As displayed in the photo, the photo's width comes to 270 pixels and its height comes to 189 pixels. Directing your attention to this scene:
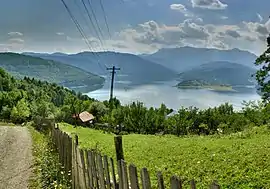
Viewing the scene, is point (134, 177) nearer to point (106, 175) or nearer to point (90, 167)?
point (106, 175)

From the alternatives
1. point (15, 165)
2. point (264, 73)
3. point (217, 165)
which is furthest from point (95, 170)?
point (264, 73)

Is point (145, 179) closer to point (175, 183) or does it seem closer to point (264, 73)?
point (175, 183)

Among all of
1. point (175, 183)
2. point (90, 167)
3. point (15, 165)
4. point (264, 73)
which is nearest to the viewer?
point (175, 183)

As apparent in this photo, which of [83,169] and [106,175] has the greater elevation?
A: [106,175]

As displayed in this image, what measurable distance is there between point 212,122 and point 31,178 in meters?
42.4

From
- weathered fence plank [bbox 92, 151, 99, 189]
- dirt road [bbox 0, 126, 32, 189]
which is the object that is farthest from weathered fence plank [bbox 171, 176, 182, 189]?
dirt road [bbox 0, 126, 32, 189]

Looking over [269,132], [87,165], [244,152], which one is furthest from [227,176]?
[269,132]

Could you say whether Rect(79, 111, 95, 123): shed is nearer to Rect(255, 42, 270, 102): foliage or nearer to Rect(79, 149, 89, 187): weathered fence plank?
Rect(255, 42, 270, 102): foliage

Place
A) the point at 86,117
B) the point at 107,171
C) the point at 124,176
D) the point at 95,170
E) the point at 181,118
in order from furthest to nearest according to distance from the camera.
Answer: the point at 86,117 → the point at 181,118 → the point at 95,170 → the point at 107,171 → the point at 124,176

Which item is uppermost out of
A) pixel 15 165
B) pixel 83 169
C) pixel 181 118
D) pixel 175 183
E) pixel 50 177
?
pixel 175 183

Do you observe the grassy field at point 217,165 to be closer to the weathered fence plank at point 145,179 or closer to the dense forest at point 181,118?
the weathered fence plank at point 145,179

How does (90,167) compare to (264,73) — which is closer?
(90,167)

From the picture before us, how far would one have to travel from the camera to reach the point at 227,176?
8.34 m

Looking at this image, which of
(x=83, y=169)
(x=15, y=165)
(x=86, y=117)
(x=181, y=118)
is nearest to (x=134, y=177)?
(x=83, y=169)
